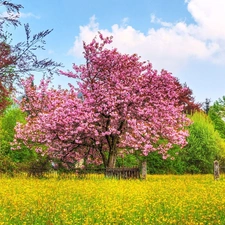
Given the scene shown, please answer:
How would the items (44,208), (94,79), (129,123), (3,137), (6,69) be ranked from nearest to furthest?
(44,208), (6,69), (129,123), (94,79), (3,137)

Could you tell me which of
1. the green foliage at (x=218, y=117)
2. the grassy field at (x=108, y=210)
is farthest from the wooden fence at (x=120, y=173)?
the green foliage at (x=218, y=117)

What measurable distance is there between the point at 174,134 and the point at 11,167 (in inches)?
418

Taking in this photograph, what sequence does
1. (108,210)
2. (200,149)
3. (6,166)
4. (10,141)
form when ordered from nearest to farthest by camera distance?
(108,210) → (6,166) → (10,141) → (200,149)

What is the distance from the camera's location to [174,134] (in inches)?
1058

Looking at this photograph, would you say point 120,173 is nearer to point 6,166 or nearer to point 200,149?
point 6,166

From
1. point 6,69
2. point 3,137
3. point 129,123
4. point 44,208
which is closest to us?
point 44,208

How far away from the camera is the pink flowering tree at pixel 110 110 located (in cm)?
2519

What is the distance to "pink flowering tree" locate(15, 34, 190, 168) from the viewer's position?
25188mm

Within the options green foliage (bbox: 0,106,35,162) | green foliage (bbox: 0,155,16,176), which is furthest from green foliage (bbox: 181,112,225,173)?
green foliage (bbox: 0,155,16,176)

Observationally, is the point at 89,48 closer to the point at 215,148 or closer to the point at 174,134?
the point at 174,134

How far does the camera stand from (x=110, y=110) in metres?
24.9

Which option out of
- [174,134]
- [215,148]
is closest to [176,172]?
[215,148]

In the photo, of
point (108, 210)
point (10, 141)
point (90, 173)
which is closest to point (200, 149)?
point (90, 173)

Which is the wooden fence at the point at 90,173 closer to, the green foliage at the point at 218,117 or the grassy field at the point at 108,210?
the grassy field at the point at 108,210
